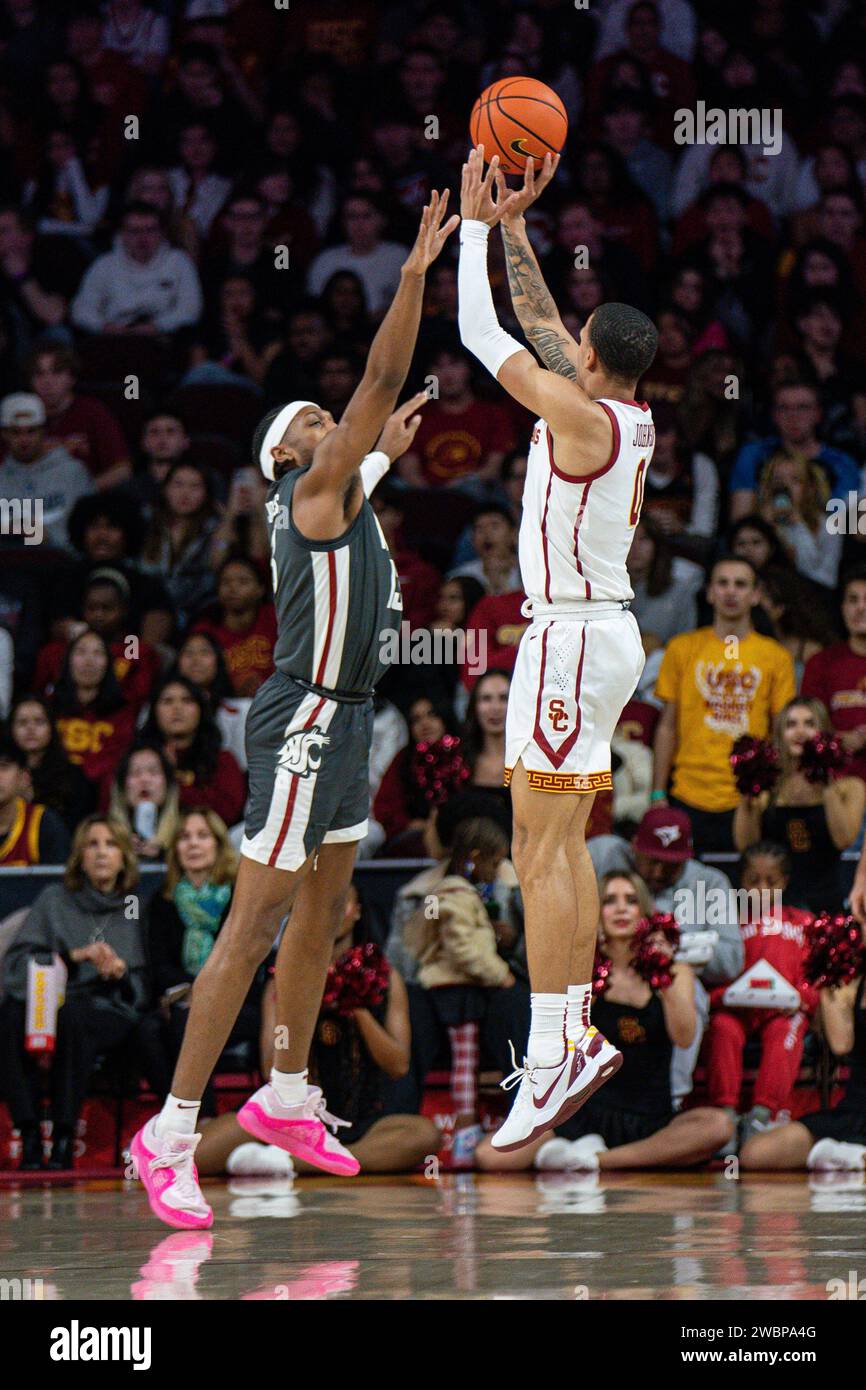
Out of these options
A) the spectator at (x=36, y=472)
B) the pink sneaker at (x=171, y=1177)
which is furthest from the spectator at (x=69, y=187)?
the pink sneaker at (x=171, y=1177)

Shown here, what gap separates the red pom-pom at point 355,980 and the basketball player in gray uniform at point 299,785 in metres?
1.72

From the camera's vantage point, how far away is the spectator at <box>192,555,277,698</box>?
1119cm

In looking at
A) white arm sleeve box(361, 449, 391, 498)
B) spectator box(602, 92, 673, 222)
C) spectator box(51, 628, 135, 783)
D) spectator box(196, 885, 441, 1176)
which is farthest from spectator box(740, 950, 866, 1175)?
spectator box(602, 92, 673, 222)

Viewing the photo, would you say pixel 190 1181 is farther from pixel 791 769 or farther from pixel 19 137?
pixel 19 137

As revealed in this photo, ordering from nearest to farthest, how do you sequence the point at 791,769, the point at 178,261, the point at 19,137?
the point at 791,769
the point at 178,261
the point at 19,137

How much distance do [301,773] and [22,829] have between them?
3.65 meters

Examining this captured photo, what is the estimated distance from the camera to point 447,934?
9.18 meters

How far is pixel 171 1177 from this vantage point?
6855mm

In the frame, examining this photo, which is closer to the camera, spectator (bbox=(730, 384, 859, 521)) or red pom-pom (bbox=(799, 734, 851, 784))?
red pom-pom (bbox=(799, 734, 851, 784))

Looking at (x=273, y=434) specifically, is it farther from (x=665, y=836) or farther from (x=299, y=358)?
(x=299, y=358)

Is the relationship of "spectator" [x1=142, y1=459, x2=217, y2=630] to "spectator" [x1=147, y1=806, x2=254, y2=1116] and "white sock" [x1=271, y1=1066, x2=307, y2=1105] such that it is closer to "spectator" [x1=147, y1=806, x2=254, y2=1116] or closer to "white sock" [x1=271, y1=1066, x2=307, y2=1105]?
"spectator" [x1=147, y1=806, x2=254, y2=1116]

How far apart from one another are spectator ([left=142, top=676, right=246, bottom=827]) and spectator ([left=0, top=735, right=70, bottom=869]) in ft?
2.20

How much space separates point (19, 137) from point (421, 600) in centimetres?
523

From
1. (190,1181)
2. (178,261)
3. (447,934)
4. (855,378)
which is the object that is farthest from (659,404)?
(190,1181)
